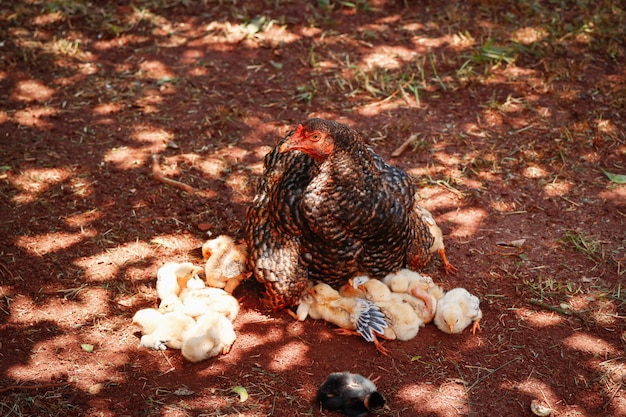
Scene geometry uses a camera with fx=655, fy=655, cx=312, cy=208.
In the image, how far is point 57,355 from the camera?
143 inches

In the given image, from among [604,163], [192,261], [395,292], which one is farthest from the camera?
[604,163]

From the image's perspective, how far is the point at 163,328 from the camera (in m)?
3.66

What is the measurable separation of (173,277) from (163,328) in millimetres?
380

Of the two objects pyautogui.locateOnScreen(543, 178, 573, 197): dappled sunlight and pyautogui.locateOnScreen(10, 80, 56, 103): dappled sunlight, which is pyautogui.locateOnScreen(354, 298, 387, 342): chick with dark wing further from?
pyautogui.locateOnScreen(10, 80, 56, 103): dappled sunlight

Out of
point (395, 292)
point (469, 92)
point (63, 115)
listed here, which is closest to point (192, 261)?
point (395, 292)

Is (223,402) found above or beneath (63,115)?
beneath

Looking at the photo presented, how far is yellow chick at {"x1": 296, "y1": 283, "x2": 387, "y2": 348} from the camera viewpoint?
3.73 metres

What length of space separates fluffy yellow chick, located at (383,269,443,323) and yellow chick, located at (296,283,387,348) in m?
0.25

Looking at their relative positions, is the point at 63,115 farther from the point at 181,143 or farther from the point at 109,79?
the point at 181,143

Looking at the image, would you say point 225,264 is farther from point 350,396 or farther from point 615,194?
point 615,194

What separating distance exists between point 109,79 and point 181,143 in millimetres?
1286

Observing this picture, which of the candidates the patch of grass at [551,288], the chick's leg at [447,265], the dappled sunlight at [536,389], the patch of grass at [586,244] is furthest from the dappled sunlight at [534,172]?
the dappled sunlight at [536,389]

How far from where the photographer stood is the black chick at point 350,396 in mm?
3242

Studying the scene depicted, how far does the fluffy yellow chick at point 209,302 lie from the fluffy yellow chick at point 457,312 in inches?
47.6
